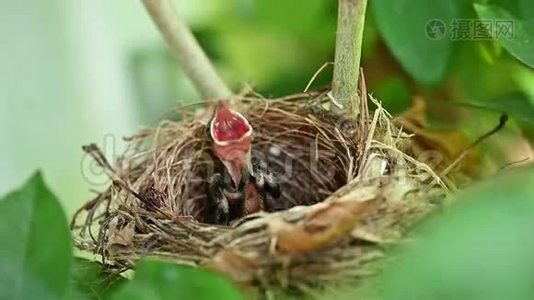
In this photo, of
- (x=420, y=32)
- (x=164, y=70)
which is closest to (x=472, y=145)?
(x=420, y=32)

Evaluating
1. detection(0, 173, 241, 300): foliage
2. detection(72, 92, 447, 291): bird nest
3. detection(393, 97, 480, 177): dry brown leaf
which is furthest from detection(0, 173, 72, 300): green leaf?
detection(393, 97, 480, 177): dry brown leaf

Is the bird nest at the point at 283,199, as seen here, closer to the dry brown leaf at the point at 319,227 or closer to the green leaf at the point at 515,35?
the dry brown leaf at the point at 319,227

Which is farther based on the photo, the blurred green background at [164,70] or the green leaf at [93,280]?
the blurred green background at [164,70]

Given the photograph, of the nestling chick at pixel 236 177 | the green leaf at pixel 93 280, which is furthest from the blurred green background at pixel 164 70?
the green leaf at pixel 93 280

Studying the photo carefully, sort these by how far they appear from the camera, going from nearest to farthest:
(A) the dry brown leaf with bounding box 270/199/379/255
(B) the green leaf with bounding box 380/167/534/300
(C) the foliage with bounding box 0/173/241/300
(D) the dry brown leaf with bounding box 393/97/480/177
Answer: (B) the green leaf with bounding box 380/167/534/300 < (C) the foliage with bounding box 0/173/241/300 < (A) the dry brown leaf with bounding box 270/199/379/255 < (D) the dry brown leaf with bounding box 393/97/480/177

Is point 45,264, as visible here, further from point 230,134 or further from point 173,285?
point 230,134

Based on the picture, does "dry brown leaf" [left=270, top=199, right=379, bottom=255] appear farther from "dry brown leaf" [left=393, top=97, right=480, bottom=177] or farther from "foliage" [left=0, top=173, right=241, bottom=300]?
"dry brown leaf" [left=393, top=97, right=480, bottom=177]
